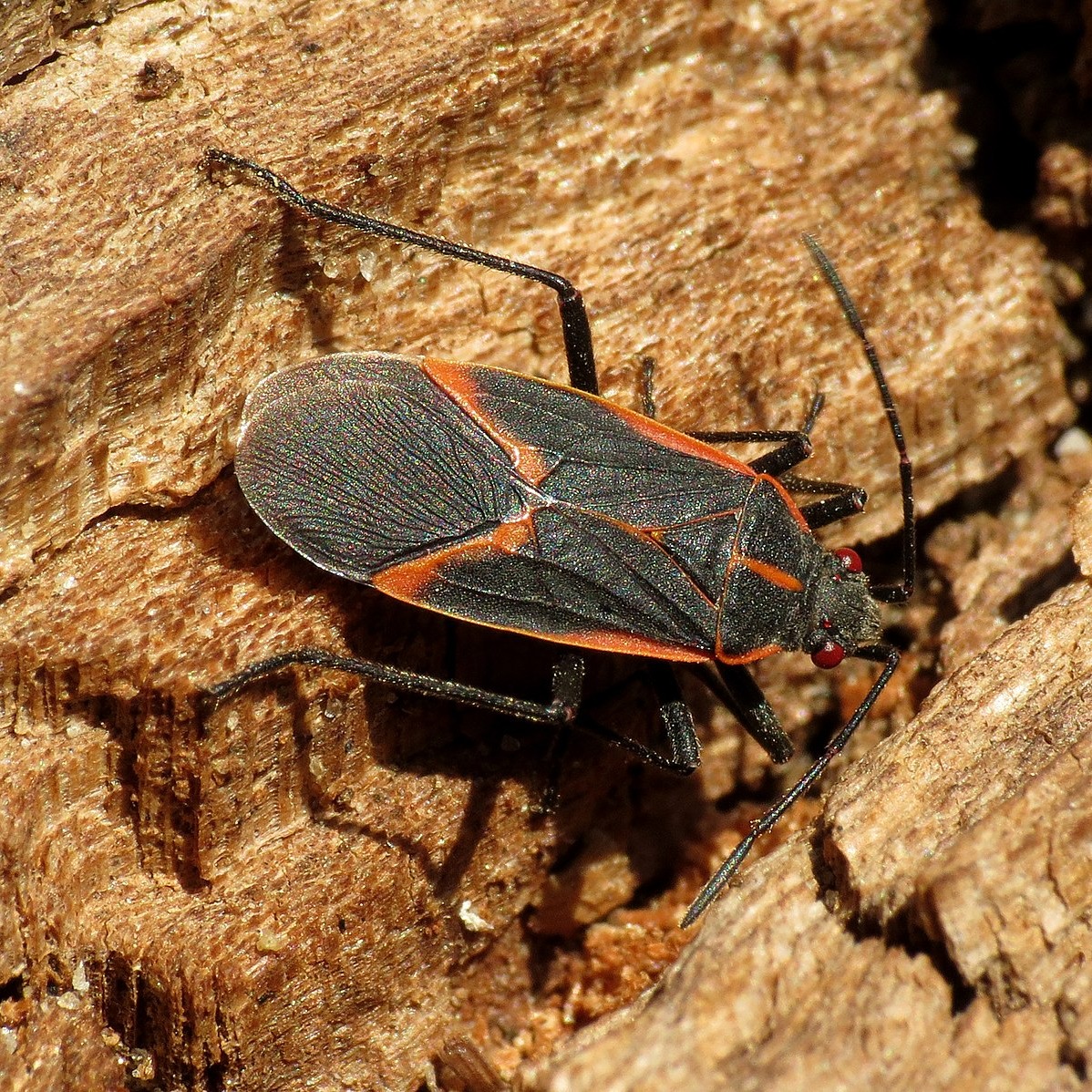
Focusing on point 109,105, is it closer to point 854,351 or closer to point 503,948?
point 854,351

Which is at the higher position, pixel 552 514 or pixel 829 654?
pixel 552 514

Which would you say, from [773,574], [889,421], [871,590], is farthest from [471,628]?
[889,421]

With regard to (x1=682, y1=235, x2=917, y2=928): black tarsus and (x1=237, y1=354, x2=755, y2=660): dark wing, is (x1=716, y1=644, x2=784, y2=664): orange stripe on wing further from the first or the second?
(x1=682, y1=235, x2=917, y2=928): black tarsus

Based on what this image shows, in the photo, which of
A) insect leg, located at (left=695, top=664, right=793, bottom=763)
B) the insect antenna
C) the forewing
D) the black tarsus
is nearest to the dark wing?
the forewing

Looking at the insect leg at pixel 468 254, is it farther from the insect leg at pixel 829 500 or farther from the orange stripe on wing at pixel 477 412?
the insect leg at pixel 829 500

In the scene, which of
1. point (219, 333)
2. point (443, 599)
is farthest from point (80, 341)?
point (443, 599)

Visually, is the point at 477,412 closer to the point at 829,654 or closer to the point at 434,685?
the point at 434,685
